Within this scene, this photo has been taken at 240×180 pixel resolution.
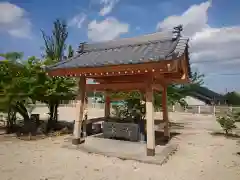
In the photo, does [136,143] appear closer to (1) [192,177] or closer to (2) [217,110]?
(1) [192,177]

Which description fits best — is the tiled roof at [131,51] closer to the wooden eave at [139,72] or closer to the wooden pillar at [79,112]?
the wooden eave at [139,72]

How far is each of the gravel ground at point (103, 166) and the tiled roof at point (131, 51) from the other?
9.38 feet

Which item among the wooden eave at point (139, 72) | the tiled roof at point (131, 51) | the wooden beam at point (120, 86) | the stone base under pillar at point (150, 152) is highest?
the tiled roof at point (131, 51)

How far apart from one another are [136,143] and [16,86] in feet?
19.5

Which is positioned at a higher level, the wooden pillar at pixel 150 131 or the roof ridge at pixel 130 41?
the roof ridge at pixel 130 41

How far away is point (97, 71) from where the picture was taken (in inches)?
266

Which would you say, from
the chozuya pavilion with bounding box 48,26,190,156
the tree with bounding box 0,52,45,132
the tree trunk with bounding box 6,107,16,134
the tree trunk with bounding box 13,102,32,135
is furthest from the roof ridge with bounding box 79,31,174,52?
the tree trunk with bounding box 6,107,16,134

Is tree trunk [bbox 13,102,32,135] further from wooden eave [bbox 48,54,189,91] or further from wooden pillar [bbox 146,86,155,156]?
wooden pillar [bbox 146,86,155,156]

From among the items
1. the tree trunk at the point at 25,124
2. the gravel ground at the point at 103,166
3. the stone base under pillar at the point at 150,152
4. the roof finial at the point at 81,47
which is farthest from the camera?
the tree trunk at the point at 25,124

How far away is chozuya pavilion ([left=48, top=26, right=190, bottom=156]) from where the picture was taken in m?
6.01

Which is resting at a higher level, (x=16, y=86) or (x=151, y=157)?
(x=16, y=86)

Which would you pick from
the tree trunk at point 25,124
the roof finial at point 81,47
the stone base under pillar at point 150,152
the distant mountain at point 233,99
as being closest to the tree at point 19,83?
the tree trunk at point 25,124

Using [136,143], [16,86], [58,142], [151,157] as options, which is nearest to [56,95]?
[16,86]

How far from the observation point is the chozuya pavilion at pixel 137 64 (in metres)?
6.01
